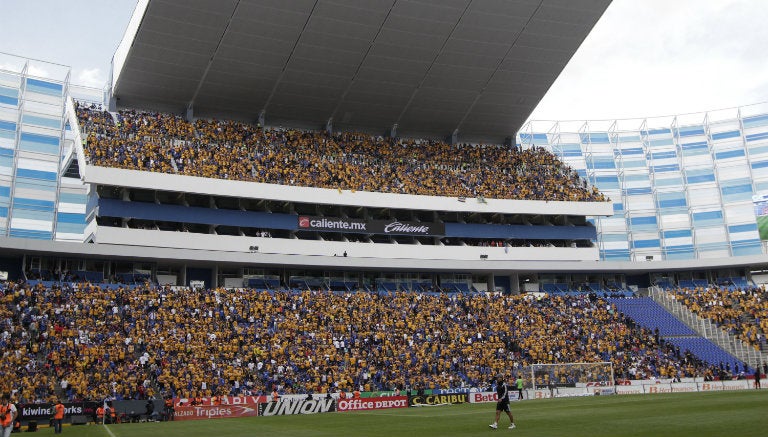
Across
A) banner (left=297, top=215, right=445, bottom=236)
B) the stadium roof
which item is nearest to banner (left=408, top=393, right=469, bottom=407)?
banner (left=297, top=215, right=445, bottom=236)

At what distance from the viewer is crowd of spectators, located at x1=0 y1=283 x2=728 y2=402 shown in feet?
131

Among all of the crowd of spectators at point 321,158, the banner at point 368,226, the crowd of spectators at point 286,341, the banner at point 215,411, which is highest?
the crowd of spectators at point 321,158

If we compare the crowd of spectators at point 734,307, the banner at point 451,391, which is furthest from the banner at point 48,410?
the crowd of spectators at point 734,307

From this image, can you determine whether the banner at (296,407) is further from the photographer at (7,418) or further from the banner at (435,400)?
the photographer at (7,418)

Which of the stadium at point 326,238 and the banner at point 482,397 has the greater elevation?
the stadium at point 326,238

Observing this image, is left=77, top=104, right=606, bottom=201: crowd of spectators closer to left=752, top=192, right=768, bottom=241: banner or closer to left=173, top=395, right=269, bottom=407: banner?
left=752, top=192, right=768, bottom=241: banner

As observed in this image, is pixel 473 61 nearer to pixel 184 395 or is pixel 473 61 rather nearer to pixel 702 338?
pixel 702 338

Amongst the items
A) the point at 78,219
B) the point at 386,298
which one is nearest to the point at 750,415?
the point at 386,298

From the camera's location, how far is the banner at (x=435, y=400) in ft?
141

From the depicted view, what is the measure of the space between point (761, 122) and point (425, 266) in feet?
162

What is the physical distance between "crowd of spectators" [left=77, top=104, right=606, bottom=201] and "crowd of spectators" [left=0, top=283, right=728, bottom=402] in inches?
428

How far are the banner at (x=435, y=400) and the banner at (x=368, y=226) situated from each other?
2104cm

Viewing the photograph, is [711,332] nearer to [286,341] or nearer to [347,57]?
[286,341]

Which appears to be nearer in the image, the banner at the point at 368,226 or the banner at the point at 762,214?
the banner at the point at 368,226
